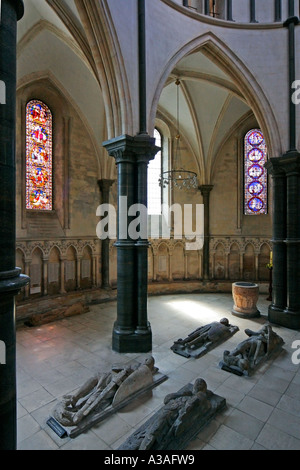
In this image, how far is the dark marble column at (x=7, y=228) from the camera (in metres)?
1.76

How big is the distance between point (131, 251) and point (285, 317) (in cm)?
475

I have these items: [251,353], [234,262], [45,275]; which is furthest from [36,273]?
[234,262]

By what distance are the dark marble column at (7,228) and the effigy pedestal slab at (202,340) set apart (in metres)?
4.35

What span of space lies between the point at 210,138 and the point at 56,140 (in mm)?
6102

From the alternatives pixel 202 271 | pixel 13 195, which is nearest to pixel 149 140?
pixel 13 195

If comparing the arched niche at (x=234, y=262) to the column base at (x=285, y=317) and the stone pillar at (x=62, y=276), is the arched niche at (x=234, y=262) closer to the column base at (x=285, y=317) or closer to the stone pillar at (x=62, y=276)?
the column base at (x=285, y=317)

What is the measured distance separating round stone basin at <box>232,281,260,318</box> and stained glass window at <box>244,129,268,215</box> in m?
4.51

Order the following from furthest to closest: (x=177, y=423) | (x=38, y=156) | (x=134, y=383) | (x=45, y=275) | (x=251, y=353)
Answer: (x=38, y=156), (x=45, y=275), (x=251, y=353), (x=134, y=383), (x=177, y=423)

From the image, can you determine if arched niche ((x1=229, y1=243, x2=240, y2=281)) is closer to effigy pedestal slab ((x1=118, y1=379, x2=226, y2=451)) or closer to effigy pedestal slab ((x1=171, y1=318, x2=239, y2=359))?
effigy pedestal slab ((x1=171, y1=318, x2=239, y2=359))

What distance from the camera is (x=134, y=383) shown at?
4.16 metres

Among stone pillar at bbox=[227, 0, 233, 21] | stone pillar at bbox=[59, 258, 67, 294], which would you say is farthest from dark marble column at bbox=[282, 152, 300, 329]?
stone pillar at bbox=[59, 258, 67, 294]

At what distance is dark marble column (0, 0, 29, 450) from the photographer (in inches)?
69.4

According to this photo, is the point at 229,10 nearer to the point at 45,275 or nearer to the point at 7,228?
the point at 7,228

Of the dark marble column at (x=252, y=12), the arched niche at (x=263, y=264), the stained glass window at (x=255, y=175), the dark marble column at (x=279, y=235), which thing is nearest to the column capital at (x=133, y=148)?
the dark marble column at (x=279, y=235)
